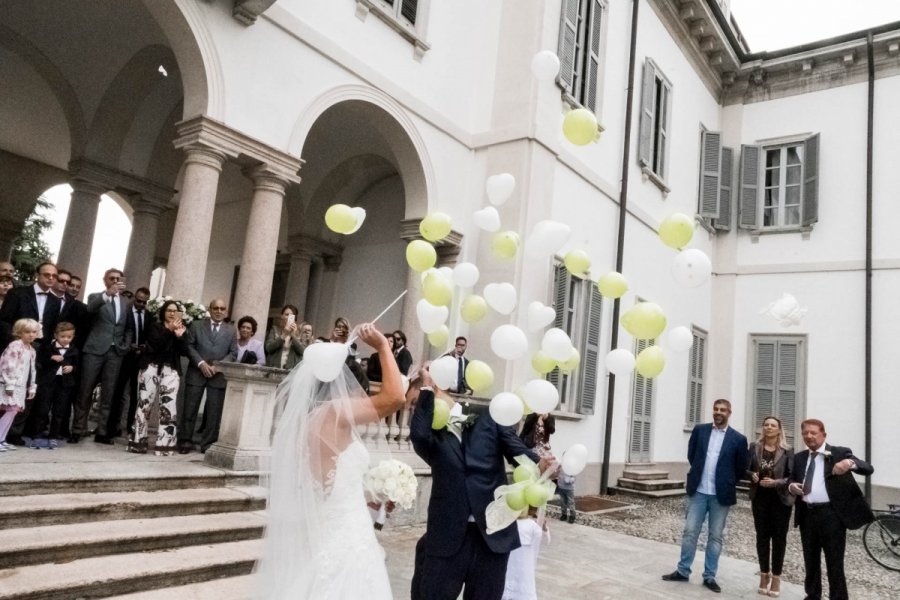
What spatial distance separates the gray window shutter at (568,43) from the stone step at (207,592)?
8.77 meters

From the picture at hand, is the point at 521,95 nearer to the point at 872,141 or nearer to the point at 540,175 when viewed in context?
the point at 540,175

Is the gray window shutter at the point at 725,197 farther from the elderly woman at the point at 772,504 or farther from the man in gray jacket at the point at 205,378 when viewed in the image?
the man in gray jacket at the point at 205,378

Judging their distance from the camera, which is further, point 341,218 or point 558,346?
point 341,218

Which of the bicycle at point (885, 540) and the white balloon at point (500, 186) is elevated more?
the white balloon at point (500, 186)

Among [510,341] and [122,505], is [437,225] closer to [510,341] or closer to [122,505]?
[510,341]

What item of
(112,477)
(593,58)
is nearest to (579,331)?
(593,58)

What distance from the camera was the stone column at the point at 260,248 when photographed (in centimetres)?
761

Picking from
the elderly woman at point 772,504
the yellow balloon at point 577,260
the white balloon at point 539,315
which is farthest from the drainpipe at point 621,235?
the white balloon at point 539,315

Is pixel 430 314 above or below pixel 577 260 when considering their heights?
below

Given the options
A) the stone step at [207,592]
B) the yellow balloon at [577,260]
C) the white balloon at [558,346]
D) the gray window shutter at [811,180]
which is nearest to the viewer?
the white balloon at [558,346]

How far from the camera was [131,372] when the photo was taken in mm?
6836

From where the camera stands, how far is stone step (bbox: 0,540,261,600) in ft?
11.9

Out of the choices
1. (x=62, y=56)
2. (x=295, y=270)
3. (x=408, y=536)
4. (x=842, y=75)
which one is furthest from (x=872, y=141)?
(x=62, y=56)

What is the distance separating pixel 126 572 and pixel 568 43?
9.96 m
